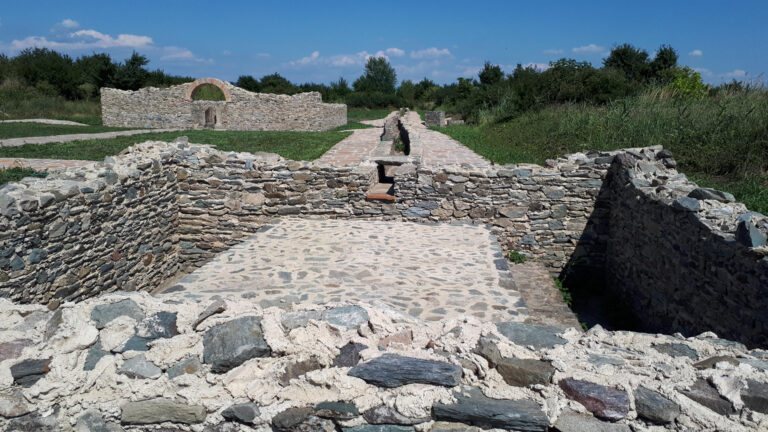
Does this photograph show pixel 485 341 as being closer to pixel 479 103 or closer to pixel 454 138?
pixel 454 138

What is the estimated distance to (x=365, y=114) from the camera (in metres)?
38.1

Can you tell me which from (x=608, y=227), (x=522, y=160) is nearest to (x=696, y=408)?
(x=608, y=227)

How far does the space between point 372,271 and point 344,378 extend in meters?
2.97

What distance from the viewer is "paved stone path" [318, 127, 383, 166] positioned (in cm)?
1353

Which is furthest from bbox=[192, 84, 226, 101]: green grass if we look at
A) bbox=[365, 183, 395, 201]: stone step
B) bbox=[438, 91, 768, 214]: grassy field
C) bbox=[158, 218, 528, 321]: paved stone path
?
bbox=[158, 218, 528, 321]: paved stone path

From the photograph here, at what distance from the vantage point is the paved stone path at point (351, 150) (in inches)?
533

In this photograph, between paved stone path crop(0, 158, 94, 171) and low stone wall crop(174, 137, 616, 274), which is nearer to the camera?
low stone wall crop(174, 137, 616, 274)

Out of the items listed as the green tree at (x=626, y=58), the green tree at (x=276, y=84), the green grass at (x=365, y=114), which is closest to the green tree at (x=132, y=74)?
the green tree at (x=276, y=84)

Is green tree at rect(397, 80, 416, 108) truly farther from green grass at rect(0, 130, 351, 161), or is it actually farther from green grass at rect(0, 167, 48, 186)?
green grass at rect(0, 167, 48, 186)

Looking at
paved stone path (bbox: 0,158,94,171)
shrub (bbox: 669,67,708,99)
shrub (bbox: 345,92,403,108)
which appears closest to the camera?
paved stone path (bbox: 0,158,94,171)

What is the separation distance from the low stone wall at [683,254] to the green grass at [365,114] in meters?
27.7

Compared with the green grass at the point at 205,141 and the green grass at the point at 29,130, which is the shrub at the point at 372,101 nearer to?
the green grass at the point at 205,141

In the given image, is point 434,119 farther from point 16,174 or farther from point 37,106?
point 16,174

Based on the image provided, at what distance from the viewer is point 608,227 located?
765 centimetres
